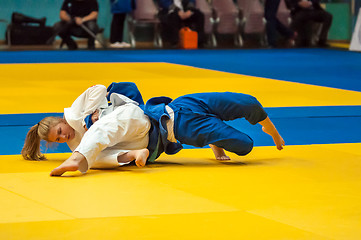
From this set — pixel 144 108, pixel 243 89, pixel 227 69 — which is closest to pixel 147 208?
pixel 144 108

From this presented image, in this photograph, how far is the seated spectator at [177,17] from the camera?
1758cm

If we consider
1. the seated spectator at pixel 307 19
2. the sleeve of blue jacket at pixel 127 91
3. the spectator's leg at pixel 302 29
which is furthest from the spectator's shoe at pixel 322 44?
the sleeve of blue jacket at pixel 127 91

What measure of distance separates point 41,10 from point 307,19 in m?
6.97

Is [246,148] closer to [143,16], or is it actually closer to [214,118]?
[214,118]

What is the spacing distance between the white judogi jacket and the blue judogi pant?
0.25m

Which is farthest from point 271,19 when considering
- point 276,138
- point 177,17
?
point 276,138

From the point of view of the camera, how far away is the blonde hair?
4.51m

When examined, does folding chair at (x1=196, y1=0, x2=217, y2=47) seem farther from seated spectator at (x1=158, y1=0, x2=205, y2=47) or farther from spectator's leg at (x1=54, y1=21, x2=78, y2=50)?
spectator's leg at (x1=54, y1=21, x2=78, y2=50)

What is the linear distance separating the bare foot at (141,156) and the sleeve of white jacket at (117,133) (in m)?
0.14

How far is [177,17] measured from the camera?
1767 centimetres

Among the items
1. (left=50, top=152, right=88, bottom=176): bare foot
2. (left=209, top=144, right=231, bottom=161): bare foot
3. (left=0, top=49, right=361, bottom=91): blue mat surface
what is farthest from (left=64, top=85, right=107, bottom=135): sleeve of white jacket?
(left=0, top=49, right=361, bottom=91): blue mat surface

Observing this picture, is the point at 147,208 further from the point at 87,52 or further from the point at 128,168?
the point at 87,52

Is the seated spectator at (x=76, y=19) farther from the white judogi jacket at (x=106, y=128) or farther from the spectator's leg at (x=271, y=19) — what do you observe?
the white judogi jacket at (x=106, y=128)

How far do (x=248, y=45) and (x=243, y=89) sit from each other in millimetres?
10121
